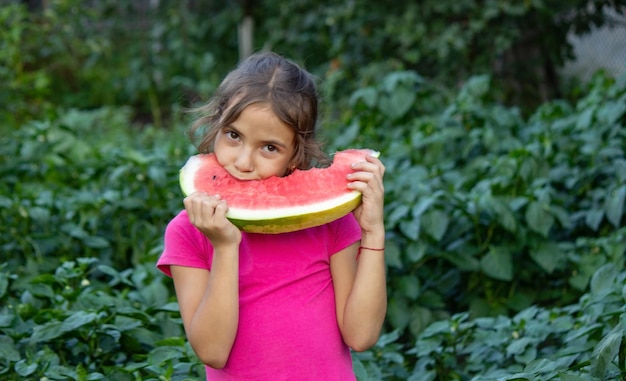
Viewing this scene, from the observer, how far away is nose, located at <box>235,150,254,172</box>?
218 cm

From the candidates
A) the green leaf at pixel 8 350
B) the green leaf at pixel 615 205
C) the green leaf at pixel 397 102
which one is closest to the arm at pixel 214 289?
the green leaf at pixel 8 350

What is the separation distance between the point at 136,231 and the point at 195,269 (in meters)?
2.32

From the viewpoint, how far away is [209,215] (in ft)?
6.63

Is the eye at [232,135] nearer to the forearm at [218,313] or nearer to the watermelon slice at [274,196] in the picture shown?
the watermelon slice at [274,196]

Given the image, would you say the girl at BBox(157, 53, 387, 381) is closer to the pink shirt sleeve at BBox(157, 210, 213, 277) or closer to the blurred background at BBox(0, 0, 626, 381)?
the pink shirt sleeve at BBox(157, 210, 213, 277)

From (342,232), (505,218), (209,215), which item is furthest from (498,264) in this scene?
(209,215)

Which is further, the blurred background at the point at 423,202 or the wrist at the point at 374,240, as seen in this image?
the blurred background at the point at 423,202

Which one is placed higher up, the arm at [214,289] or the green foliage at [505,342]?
the arm at [214,289]

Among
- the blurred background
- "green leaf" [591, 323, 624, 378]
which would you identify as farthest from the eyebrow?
"green leaf" [591, 323, 624, 378]

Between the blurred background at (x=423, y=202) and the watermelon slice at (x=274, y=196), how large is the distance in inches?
19.2

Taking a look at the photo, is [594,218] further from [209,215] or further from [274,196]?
[209,215]

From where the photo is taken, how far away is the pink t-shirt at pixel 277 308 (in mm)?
2188

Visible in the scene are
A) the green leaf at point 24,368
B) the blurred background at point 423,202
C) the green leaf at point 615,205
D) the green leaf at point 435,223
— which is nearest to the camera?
the green leaf at point 24,368

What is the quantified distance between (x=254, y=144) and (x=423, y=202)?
1.90 metres
